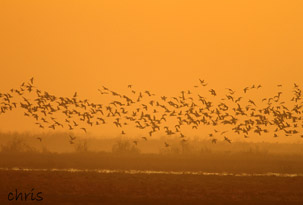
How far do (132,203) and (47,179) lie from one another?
7.87 metres

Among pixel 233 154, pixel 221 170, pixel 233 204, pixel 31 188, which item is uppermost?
pixel 233 154

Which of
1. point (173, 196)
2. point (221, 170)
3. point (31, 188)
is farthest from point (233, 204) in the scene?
point (221, 170)

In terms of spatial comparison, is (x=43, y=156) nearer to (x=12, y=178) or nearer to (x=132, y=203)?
(x=12, y=178)

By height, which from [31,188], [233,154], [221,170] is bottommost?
[31,188]

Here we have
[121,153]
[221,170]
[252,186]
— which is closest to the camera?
[252,186]

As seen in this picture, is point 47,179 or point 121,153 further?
point 121,153

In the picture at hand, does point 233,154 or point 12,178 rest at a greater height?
point 233,154

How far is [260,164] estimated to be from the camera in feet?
174

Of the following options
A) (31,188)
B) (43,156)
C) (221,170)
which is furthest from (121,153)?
(31,188)

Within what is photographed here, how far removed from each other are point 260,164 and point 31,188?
2094cm

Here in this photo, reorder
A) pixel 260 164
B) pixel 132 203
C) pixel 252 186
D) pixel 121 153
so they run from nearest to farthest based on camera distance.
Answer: pixel 132 203 < pixel 252 186 < pixel 260 164 < pixel 121 153

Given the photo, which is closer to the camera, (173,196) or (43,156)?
(173,196)

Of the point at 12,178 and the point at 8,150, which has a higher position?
the point at 8,150

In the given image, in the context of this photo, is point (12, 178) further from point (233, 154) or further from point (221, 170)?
point (233, 154)
